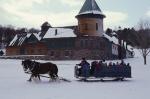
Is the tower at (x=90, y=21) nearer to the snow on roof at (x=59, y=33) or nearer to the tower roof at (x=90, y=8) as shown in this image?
the tower roof at (x=90, y=8)

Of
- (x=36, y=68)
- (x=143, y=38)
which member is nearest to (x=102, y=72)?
(x=36, y=68)

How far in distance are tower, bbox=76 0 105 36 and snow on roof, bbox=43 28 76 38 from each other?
3.02 m

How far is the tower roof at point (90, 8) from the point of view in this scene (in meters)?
78.4

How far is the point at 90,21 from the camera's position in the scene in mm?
78188

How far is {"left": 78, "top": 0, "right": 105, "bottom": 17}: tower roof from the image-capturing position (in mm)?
78375

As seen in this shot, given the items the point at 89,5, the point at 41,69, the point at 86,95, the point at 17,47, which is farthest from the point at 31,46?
the point at 86,95

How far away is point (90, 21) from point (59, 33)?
31.0ft

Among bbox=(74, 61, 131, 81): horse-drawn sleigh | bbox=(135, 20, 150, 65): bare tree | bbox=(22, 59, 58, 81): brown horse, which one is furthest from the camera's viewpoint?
bbox=(135, 20, 150, 65): bare tree

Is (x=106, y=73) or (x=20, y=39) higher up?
(x=20, y=39)

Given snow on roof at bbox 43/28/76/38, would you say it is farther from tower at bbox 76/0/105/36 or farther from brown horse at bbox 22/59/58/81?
brown horse at bbox 22/59/58/81

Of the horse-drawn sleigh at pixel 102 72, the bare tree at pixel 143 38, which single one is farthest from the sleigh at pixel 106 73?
the bare tree at pixel 143 38

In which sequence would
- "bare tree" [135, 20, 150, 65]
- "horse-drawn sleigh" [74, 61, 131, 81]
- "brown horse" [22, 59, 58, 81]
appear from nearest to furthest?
1. "brown horse" [22, 59, 58, 81]
2. "horse-drawn sleigh" [74, 61, 131, 81]
3. "bare tree" [135, 20, 150, 65]

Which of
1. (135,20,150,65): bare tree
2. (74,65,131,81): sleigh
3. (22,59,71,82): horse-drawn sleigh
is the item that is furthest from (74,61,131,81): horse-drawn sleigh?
(135,20,150,65): bare tree

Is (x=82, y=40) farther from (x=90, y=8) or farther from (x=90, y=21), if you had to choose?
(x=90, y=8)
